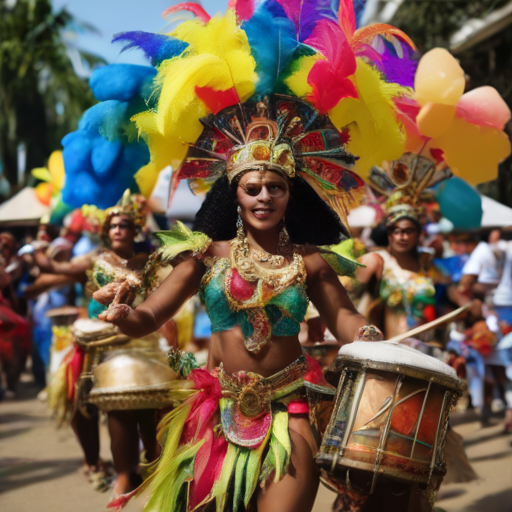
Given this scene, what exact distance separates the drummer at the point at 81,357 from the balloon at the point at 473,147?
7.80ft

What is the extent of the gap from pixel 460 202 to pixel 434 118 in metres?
1.18

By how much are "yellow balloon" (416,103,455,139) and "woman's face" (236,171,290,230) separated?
1.99 meters

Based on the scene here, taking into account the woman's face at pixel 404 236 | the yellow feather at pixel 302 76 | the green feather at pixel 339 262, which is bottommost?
the woman's face at pixel 404 236

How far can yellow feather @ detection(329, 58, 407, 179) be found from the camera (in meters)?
3.78

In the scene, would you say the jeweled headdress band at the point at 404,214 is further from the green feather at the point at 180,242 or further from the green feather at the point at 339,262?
the green feather at the point at 180,242

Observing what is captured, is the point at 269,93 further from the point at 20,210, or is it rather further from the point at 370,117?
the point at 20,210

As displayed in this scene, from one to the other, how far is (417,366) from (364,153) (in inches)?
54.2

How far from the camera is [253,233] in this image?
3713 millimetres

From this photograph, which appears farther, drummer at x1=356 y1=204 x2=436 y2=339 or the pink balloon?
drummer at x1=356 y1=204 x2=436 y2=339

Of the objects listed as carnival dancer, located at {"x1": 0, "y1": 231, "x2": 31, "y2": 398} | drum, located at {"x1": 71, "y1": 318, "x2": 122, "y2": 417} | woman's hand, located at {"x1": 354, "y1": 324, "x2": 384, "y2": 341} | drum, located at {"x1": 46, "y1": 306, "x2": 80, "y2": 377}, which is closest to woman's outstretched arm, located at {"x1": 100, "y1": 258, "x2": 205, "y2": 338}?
woman's hand, located at {"x1": 354, "y1": 324, "x2": 384, "y2": 341}

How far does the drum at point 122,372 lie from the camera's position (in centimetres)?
545

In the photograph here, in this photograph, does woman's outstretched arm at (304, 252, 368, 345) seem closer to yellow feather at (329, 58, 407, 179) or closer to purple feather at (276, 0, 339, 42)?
yellow feather at (329, 58, 407, 179)

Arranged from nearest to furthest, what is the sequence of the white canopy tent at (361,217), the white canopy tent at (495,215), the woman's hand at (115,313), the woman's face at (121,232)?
1. the woman's hand at (115,313)
2. the woman's face at (121,232)
3. the white canopy tent at (495,215)
4. the white canopy tent at (361,217)

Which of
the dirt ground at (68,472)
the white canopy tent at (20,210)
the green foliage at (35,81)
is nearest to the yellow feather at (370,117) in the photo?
the dirt ground at (68,472)
